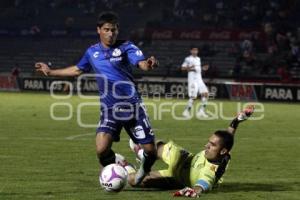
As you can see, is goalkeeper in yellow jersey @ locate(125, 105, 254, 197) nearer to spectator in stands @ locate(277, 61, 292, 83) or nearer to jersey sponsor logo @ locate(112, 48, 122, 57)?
jersey sponsor logo @ locate(112, 48, 122, 57)

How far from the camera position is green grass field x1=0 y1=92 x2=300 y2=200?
394 inches

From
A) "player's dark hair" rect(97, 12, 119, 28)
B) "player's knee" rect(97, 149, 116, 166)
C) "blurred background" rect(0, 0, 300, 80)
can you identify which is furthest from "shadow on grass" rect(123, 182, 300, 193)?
"blurred background" rect(0, 0, 300, 80)

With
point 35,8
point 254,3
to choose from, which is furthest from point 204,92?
point 35,8

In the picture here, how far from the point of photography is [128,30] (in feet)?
160

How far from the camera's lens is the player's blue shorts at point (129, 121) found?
32.4 feet

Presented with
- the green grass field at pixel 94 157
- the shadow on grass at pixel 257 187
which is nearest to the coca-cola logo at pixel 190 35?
the green grass field at pixel 94 157

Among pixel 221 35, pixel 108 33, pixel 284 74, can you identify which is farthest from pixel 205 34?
pixel 108 33

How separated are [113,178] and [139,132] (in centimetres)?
80

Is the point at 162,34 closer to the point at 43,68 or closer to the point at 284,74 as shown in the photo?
the point at 284,74

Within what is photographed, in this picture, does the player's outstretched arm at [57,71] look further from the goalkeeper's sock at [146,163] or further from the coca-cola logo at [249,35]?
the coca-cola logo at [249,35]

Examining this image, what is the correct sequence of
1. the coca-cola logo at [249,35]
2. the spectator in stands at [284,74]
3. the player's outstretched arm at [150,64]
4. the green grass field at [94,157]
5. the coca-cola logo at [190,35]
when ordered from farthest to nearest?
the coca-cola logo at [190,35] → the coca-cola logo at [249,35] → the spectator in stands at [284,74] → the green grass field at [94,157] → the player's outstretched arm at [150,64]

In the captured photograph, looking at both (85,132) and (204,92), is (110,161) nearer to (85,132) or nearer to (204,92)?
(85,132)

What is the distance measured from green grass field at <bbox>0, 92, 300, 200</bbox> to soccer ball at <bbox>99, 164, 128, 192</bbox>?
0.46ft

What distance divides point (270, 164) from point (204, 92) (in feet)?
43.6
